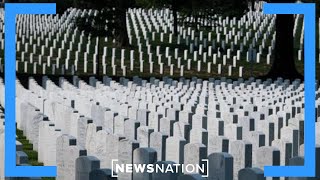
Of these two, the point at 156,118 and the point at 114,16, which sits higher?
the point at 114,16

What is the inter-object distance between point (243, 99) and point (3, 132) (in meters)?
7.39

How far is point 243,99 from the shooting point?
18.1 metres

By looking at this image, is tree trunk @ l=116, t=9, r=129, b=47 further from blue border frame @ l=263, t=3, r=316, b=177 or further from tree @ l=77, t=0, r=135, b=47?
blue border frame @ l=263, t=3, r=316, b=177

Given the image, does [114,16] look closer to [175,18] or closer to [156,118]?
[175,18]

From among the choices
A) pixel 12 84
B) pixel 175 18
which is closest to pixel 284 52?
pixel 175 18

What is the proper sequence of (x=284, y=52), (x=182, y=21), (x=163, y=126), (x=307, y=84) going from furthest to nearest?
(x=182, y=21), (x=284, y=52), (x=163, y=126), (x=307, y=84)

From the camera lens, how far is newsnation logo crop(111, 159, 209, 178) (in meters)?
9.07

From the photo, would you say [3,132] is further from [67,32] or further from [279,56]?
[67,32]

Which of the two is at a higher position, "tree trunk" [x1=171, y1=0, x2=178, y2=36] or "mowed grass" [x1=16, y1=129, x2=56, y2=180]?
"tree trunk" [x1=171, y1=0, x2=178, y2=36]

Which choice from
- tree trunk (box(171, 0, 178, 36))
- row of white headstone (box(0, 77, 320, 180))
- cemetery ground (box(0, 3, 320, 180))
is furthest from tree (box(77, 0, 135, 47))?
row of white headstone (box(0, 77, 320, 180))

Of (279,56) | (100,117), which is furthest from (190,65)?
(100,117)

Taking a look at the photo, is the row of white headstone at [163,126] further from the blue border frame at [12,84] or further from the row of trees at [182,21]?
the row of trees at [182,21]

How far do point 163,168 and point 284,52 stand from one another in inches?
958

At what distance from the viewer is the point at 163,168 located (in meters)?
9.09
